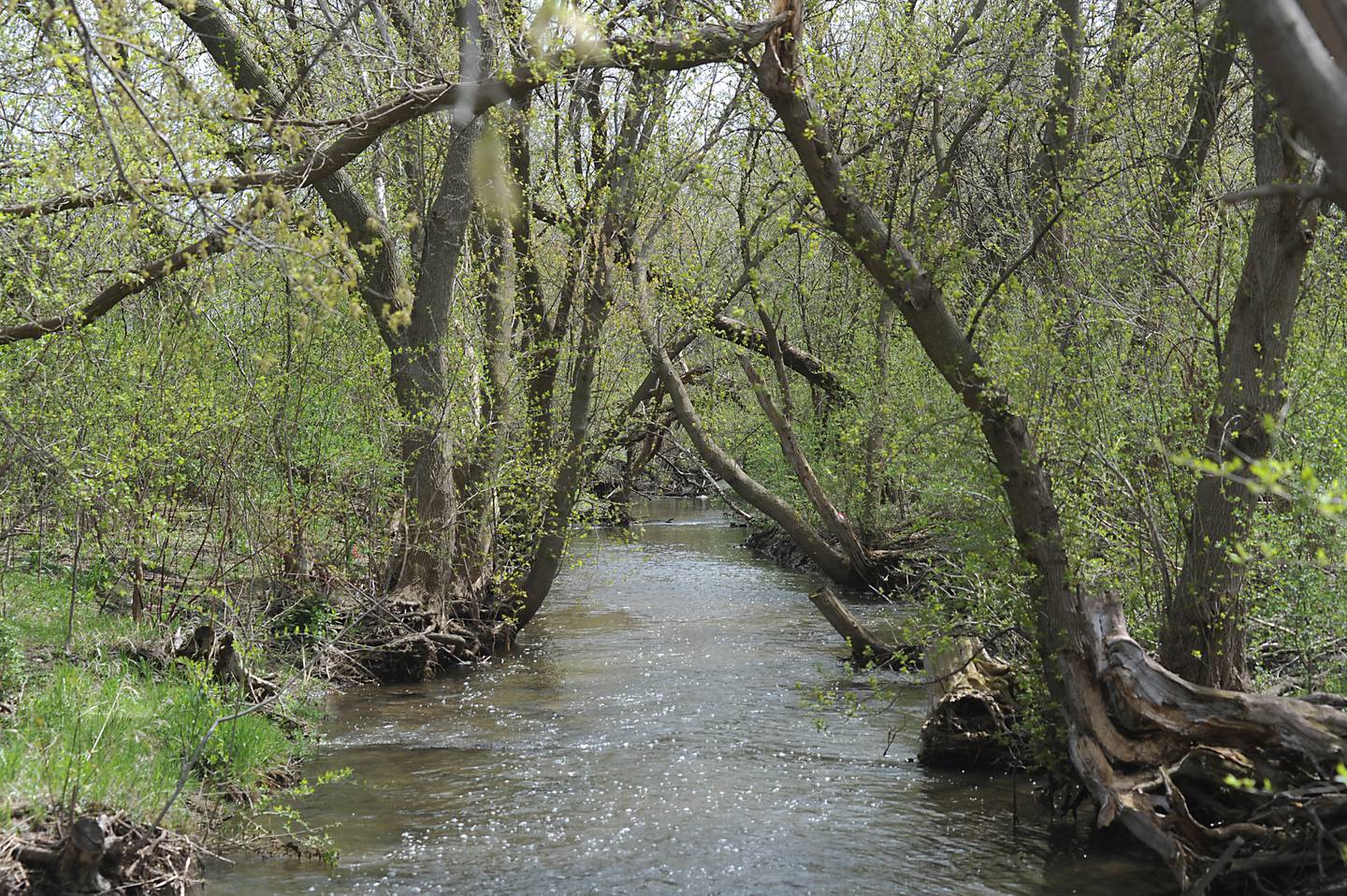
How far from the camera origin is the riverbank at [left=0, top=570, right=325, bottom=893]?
5398 millimetres

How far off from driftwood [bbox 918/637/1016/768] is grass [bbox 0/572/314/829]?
4835mm

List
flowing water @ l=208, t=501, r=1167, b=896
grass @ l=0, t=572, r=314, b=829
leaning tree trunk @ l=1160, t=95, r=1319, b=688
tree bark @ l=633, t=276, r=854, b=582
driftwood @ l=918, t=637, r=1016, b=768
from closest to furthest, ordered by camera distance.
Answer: grass @ l=0, t=572, r=314, b=829 → leaning tree trunk @ l=1160, t=95, r=1319, b=688 → flowing water @ l=208, t=501, r=1167, b=896 → driftwood @ l=918, t=637, r=1016, b=768 → tree bark @ l=633, t=276, r=854, b=582

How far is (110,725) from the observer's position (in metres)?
6.61

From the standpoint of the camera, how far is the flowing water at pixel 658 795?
6582 mm

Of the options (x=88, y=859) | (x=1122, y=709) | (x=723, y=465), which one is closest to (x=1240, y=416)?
(x=1122, y=709)

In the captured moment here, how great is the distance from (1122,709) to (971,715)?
2.51 metres

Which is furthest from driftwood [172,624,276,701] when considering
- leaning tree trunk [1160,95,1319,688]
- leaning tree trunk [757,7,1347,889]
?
leaning tree trunk [1160,95,1319,688]

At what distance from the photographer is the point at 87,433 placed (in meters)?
8.84

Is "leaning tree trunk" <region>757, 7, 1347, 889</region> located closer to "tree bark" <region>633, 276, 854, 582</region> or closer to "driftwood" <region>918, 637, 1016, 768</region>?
"driftwood" <region>918, 637, 1016, 768</region>

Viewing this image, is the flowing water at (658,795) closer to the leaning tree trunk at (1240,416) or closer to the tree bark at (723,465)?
the leaning tree trunk at (1240,416)

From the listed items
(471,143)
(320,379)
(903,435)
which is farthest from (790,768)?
(471,143)

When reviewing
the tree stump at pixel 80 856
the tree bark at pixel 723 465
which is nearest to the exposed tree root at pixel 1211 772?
the tree stump at pixel 80 856

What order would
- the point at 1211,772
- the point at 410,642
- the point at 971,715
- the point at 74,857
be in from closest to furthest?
the point at 74,857 → the point at 1211,772 → the point at 971,715 → the point at 410,642

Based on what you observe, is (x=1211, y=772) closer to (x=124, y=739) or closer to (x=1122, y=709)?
(x=1122, y=709)
